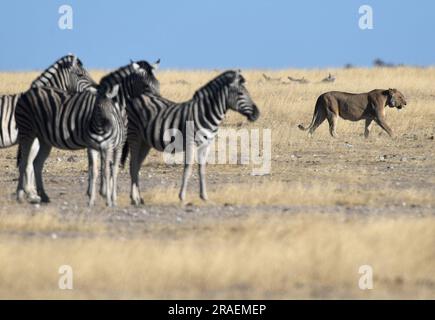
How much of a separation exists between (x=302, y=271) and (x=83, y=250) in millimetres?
2022

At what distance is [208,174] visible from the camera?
18672 millimetres

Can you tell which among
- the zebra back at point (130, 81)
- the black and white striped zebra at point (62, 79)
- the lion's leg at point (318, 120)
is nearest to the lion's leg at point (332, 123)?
the lion's leg at point (318, 120)

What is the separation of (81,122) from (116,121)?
46cm

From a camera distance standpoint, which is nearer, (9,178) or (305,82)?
(9,178)

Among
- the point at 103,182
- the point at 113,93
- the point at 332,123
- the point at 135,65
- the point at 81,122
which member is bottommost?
the point at 103,182

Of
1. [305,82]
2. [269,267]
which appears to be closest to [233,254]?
[269,267]

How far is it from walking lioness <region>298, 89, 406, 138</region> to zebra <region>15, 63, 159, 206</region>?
34.0ft

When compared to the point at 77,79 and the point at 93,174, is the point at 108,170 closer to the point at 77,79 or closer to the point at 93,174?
the point at 93,174

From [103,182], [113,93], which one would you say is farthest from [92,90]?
[103,182]

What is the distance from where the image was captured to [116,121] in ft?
47.0

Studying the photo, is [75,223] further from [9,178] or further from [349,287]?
[9,178]

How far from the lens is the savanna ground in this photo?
10234mm

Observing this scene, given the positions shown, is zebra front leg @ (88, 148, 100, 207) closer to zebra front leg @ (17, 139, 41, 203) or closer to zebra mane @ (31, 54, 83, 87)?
zebra front leg @ (17, 139, 41, 203)
